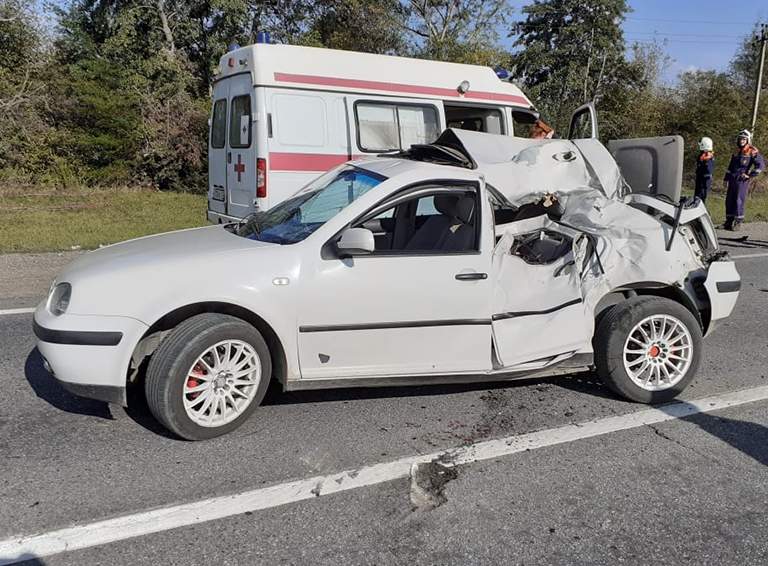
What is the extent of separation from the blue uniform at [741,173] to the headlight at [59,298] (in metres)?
12.2

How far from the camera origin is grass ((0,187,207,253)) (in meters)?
10.2

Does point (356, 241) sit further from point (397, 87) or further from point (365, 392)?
point (397, 87)

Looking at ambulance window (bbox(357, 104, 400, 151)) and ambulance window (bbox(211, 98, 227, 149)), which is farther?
ambulance window (bbox(211, 98, 227, 149))

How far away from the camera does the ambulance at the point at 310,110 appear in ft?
26.7

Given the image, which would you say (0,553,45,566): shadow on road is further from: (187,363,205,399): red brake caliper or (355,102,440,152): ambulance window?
(355,102,440,152): ambulance window

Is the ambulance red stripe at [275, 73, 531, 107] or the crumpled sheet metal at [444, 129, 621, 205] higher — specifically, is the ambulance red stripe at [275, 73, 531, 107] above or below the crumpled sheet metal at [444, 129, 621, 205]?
above

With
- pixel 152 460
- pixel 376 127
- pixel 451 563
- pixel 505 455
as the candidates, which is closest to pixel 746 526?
pixel 505 455

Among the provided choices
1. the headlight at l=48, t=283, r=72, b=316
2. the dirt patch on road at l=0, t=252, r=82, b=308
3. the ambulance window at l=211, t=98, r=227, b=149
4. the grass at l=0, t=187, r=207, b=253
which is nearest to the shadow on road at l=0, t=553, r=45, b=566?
the headlight at l=48, t=283, r=72, b=316

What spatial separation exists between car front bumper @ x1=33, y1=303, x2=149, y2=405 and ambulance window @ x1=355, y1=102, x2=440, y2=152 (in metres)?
5.84

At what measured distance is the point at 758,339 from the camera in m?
5.91

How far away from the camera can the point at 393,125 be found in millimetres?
9078

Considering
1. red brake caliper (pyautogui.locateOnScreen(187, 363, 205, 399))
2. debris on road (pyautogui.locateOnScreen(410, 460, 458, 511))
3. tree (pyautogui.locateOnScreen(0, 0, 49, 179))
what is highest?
tree (pyautogui.locateOnScreen(0, 0, 49, 179))

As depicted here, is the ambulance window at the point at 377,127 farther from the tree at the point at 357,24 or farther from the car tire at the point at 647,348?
the tree at the point at 357,24

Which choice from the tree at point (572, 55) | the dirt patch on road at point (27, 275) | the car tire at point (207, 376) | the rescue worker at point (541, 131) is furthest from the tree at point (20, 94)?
the tree at point (572, 55)
